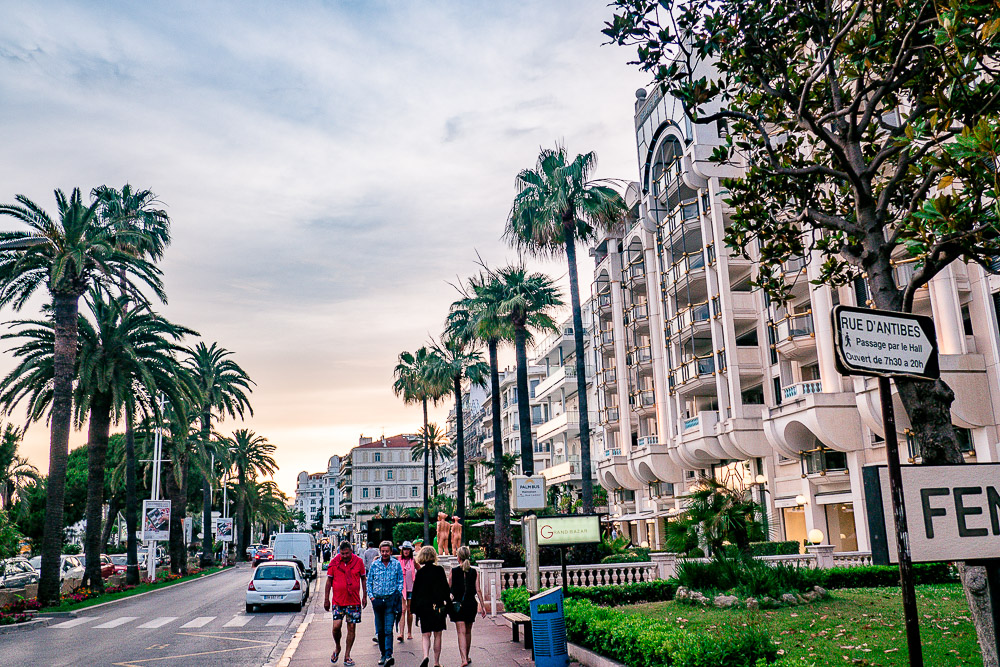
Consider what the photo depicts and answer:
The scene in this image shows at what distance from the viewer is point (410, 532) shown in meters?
60.8

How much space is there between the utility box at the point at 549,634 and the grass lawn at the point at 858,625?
2.39 m

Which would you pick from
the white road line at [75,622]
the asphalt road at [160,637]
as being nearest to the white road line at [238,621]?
the asphalt road at [160,637]

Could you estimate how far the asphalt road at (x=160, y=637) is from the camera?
14.3 meters

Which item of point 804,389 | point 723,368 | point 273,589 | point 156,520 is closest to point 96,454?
point 156,520

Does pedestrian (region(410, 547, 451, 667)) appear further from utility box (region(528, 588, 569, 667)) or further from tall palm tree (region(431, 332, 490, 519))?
tall palm tree (region(431, 332, 490, 519))

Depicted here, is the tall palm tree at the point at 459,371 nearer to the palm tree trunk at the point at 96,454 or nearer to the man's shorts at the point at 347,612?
the palm tree trunk at the point at 96,454

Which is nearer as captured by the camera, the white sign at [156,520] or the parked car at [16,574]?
the parked car at [16,574]

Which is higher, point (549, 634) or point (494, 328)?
point (494, 328)

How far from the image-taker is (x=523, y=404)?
34375 millimetres

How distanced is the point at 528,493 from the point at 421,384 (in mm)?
42088

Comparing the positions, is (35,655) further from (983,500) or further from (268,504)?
(268,504)

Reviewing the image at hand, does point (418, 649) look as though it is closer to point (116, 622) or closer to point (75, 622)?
point (116, 622)

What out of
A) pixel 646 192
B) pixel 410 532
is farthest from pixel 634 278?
pixel 410 532

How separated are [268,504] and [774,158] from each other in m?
109
